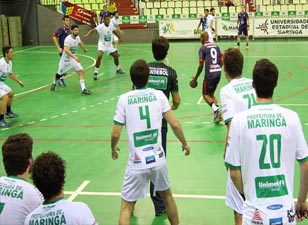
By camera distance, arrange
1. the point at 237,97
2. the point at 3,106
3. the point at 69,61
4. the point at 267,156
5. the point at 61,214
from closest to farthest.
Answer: the point at 61,214 < the point at 267,156 < the point at 237,97 < the point at 3,106 < the point at 69,61

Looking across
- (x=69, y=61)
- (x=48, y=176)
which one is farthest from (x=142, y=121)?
(x=69, y=61)

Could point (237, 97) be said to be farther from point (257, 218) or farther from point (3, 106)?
point (3, 106)

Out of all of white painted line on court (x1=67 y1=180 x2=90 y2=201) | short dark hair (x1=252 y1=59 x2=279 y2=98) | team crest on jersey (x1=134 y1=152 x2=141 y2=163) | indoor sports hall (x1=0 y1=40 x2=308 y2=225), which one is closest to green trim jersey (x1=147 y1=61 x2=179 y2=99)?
indoor sports hall (x1=0 y1=40 x2=308 y2=225)

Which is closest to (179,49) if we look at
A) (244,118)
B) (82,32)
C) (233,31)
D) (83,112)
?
(233,31)

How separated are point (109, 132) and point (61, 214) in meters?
7.18

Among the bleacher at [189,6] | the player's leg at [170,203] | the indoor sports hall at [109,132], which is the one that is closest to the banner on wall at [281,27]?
the bleacher at [189,6]

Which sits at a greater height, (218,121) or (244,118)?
(244,118)

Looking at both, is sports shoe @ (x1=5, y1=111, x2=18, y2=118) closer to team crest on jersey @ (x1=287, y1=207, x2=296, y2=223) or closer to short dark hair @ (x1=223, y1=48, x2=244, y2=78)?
short dark hair @ (x1=223, y1=48, x2=244, y2=78)

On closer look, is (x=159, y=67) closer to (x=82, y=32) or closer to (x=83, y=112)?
(x=83, y=112)

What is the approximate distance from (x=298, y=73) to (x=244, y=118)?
14.0 m

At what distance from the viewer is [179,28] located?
2945 cm

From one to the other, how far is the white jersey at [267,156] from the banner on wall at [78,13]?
90.3 ft

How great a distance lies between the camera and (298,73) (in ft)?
55.4

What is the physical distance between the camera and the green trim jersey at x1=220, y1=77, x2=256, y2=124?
5.08 metres
